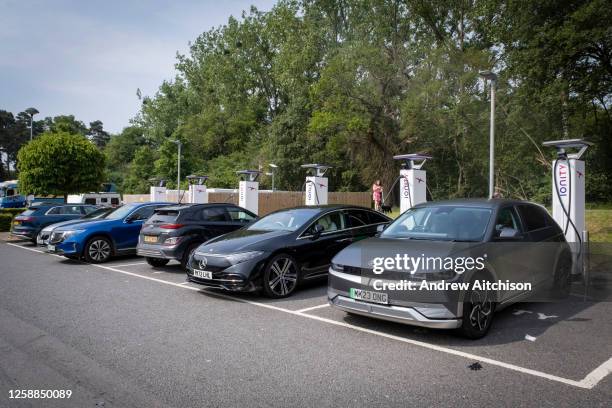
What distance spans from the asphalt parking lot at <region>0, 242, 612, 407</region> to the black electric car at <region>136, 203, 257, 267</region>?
215 centimetres

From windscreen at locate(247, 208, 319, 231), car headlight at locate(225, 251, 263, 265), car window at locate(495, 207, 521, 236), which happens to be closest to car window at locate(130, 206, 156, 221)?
windscreen at locate(247, 208, 319, 231)

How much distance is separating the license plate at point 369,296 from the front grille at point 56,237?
8.79m

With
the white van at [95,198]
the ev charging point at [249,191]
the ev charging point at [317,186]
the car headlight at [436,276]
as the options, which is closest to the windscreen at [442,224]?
the car headlight at [436,276]

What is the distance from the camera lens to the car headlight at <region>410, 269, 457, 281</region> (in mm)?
4965

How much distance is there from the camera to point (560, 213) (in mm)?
9125

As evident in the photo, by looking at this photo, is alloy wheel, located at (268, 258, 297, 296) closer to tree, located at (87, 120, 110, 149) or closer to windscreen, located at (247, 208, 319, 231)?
windscreen, located at (247, 208, 319, 231)

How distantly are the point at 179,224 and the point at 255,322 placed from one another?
4.42 meters

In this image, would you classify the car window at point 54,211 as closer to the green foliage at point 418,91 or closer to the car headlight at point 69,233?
the car headlight at point 69,233

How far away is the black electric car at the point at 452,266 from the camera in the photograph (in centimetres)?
500

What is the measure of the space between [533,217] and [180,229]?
6742mm

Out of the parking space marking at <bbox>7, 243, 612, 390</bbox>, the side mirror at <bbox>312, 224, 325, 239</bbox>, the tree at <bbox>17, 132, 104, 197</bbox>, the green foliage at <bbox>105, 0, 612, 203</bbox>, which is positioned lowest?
the parking space marking at <bbox>7, 243, 612, 390</bbox>

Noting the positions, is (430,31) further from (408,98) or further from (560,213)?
(560,213)

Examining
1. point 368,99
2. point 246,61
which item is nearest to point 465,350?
point 368,99

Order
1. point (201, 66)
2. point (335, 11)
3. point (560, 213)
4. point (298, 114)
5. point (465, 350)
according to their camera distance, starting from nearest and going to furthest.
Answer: point (465, 350) < point (560, 213) < point (298, 114) < point (335, 11) < point (201, 66)
